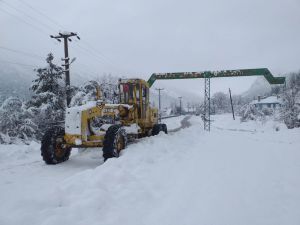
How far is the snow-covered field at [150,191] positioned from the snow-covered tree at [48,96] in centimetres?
1744

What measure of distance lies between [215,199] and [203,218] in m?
1.02

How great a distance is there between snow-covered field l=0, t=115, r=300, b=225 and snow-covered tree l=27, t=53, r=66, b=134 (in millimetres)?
17438

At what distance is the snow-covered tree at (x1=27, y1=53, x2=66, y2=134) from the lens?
27.5 meters

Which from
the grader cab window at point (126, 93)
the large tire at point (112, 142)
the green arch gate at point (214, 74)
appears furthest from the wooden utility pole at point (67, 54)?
the large tire at point (112, 142)

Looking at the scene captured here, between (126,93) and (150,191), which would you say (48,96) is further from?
(150,191)

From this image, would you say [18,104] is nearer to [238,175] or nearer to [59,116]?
[59,116]

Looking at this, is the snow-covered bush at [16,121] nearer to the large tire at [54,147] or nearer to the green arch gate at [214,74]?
the green arch gate at [214,74]

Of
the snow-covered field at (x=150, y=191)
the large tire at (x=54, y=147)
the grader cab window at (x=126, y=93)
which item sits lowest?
the snow-covered field at (x=150, y=191)

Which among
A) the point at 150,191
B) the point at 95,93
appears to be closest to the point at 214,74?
the point at 95,93

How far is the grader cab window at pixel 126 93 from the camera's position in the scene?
14.0 metres

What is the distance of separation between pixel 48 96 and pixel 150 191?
23952 mm

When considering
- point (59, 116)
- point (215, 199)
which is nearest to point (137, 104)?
point (215, 199)

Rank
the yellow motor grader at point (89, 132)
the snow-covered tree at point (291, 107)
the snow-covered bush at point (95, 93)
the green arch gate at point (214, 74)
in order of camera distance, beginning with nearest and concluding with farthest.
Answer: the yellow motor grader at point (89, 132)
the snow-covered bush at point (95, 93)
the green arch gate at point (214, 74)
the snow-covered tree at point (291, 107)

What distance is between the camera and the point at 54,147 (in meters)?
10.2
